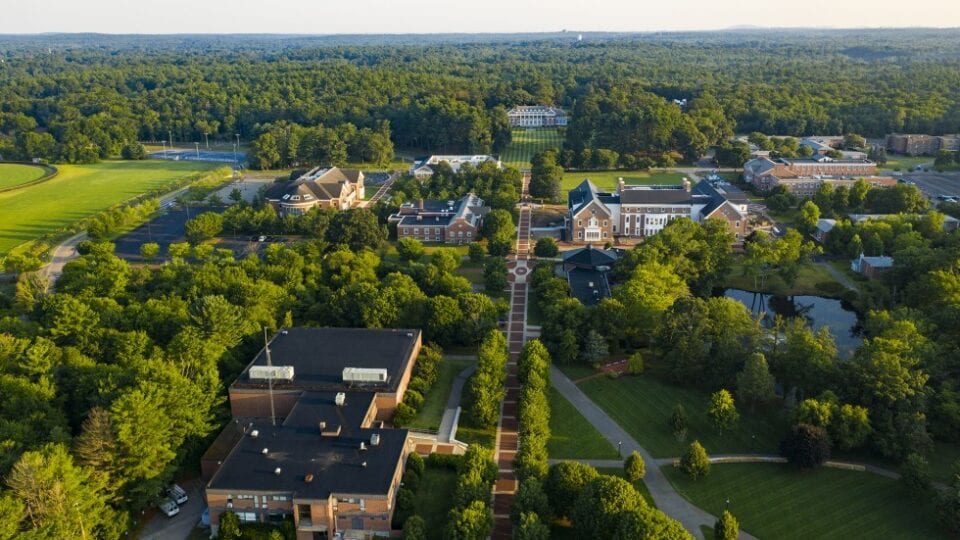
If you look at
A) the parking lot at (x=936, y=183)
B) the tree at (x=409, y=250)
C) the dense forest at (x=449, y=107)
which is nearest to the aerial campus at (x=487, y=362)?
the tree at (x=409, y=250)

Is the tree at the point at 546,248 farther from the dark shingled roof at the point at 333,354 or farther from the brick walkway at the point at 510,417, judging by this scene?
the dark shingled roof at the point at 333,354

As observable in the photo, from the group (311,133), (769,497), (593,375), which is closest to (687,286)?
(593,375)

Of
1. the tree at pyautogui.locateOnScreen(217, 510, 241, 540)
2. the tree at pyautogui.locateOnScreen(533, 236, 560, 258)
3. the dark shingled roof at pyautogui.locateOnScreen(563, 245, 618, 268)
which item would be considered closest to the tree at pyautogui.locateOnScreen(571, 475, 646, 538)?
the tree at pyautogui.locateOnScreen(217, 510, 241, 540)

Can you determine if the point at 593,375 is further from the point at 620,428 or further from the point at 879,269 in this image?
the point at 879,269

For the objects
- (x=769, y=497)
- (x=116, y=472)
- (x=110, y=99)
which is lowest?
(x=769, y=497)

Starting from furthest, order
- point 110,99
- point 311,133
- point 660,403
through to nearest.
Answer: point 110,99, point 311,133, point 660,403

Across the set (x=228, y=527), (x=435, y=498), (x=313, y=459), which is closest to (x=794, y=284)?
(x=435, y=498)
